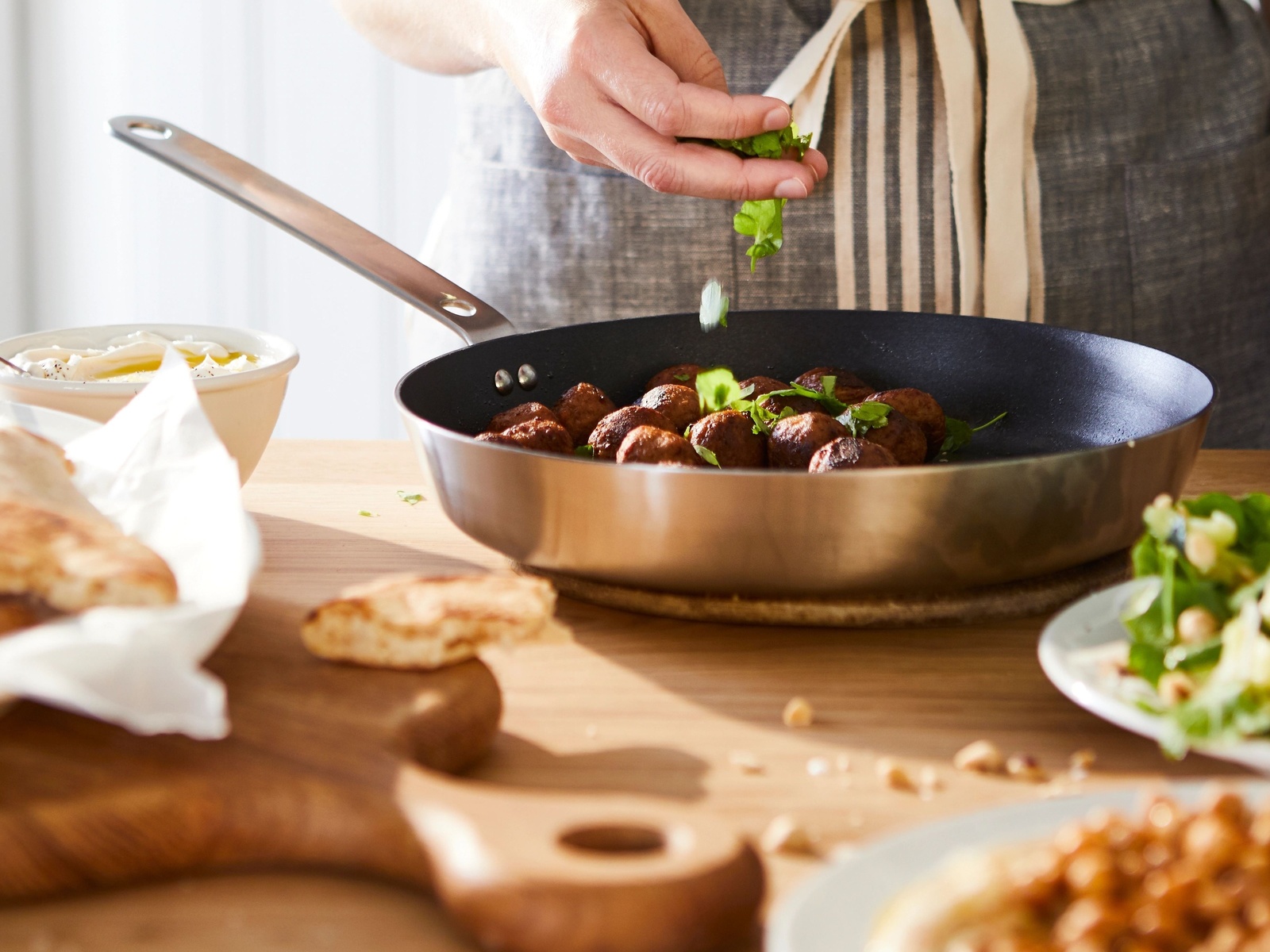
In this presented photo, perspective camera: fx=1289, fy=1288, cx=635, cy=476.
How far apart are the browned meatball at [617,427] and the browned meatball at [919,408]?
8.8 inches

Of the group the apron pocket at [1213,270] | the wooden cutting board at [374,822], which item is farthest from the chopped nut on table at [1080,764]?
the apron pocket at [1213,270]

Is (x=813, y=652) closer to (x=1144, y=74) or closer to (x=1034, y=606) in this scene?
(x=1034, y=606)

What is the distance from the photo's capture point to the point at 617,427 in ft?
3.64

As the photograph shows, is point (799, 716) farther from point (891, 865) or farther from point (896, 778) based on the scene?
point (891, 865)

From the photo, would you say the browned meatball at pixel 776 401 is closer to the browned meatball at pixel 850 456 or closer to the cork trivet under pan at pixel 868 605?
the browned meatball at pixel 850 456

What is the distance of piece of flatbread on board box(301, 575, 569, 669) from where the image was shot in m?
0.75

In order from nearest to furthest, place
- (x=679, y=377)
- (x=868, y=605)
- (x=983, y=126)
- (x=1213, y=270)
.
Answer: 1. (x=868, y=605)
2. (x=679, y=377)
3. (x=983, y=126)
4. (x=1213, y=270)

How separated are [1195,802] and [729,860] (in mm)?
220

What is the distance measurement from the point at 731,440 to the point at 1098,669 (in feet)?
1.33

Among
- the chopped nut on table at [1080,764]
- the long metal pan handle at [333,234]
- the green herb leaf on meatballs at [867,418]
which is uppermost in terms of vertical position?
the long metal pan handle at [333,234]

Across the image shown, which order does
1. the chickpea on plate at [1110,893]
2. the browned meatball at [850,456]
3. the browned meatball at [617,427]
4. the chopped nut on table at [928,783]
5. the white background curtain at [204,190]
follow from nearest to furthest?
the chickpea on plate at [1110,893] → the chopped nut on table at [928,783] → the browned meatball at [850,456] → the browned meatball at [617,427] → the white background curtain at [204,190]

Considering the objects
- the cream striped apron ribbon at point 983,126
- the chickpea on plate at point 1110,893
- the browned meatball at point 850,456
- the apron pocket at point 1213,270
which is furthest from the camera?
the apron pocket at point 1213,270

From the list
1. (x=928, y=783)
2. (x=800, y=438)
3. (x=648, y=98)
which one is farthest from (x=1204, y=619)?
(x=648, y=98)

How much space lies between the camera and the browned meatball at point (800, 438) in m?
1.06
